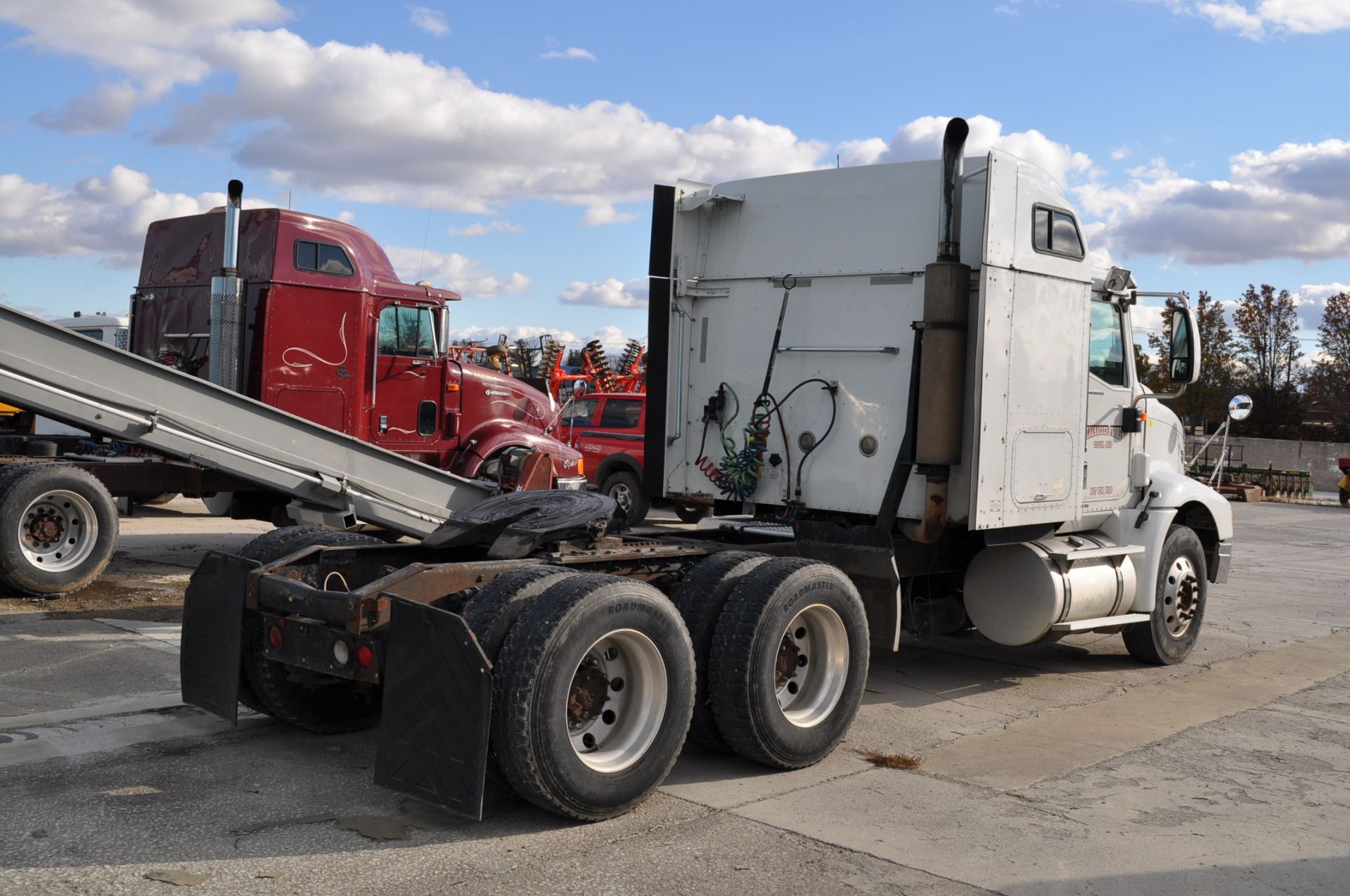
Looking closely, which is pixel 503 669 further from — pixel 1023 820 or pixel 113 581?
pixel 113 581

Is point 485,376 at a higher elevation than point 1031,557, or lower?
higher

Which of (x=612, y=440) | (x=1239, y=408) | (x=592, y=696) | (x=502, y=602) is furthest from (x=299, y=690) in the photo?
(x=612, y=440)

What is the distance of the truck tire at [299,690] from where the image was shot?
19.3 feet

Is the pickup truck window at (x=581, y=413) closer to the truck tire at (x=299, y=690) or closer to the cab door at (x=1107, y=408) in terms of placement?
the cab door at (x=1107, y=408)

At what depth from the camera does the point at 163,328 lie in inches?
461

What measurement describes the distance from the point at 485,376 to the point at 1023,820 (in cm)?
864

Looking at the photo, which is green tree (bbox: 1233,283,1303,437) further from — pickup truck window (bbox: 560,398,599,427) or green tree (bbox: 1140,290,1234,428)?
pickup truck window (bbox: 560,398,599,427)

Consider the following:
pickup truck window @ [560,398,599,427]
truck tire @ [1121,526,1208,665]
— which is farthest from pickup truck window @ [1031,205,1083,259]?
pickup truck window @ [560,398,599,427]

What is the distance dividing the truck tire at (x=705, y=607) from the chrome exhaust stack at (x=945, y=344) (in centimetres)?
141

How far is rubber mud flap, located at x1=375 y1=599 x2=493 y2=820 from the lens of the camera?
4.54m

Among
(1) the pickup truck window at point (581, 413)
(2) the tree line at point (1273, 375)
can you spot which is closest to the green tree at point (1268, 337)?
(2) the tree line at point (1273, 375)

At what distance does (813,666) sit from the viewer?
241 inches

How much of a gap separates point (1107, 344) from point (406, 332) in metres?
6.68

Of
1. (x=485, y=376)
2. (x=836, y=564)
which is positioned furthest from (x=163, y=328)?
(x=836, y=564)
